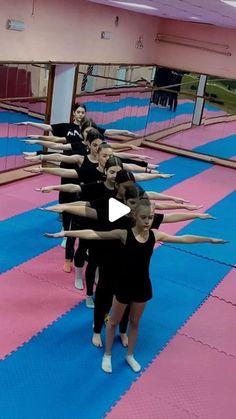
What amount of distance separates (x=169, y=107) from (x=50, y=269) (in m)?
7.69

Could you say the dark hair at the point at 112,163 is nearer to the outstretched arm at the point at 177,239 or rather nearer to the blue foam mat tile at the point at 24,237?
the outstretched arm at the point at 177,239

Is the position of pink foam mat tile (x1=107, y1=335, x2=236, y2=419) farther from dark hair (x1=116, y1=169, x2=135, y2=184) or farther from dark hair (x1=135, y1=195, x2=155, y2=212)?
dark hair (x1=116, y1=169, x2=135, y2=184)

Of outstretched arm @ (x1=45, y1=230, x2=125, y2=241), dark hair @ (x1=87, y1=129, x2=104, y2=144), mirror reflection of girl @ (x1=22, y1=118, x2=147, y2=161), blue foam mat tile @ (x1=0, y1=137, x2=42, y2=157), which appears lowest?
blue foam mat tile @ (x1=0, y1=137, x2=42, y2=157)

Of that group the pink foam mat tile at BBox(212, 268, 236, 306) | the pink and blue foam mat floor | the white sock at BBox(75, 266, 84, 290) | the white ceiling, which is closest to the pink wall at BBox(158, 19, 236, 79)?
the white ceiling

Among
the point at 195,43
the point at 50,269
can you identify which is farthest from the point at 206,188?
the point at 50,269

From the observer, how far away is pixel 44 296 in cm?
479

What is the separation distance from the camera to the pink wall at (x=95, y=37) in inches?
292

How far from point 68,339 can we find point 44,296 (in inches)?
28.7

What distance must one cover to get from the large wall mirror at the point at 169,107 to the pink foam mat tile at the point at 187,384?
22.8 feet

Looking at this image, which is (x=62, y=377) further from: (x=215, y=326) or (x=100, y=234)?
(x=215, y=326)

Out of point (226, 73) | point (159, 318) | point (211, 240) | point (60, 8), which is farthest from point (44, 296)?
point (226, 73)

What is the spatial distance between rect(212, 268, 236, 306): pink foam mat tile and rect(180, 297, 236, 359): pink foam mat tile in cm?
12

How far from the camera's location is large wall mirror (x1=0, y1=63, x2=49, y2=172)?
293 inches

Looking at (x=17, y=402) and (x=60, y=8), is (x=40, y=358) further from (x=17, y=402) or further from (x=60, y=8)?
(x=60, y=8)
